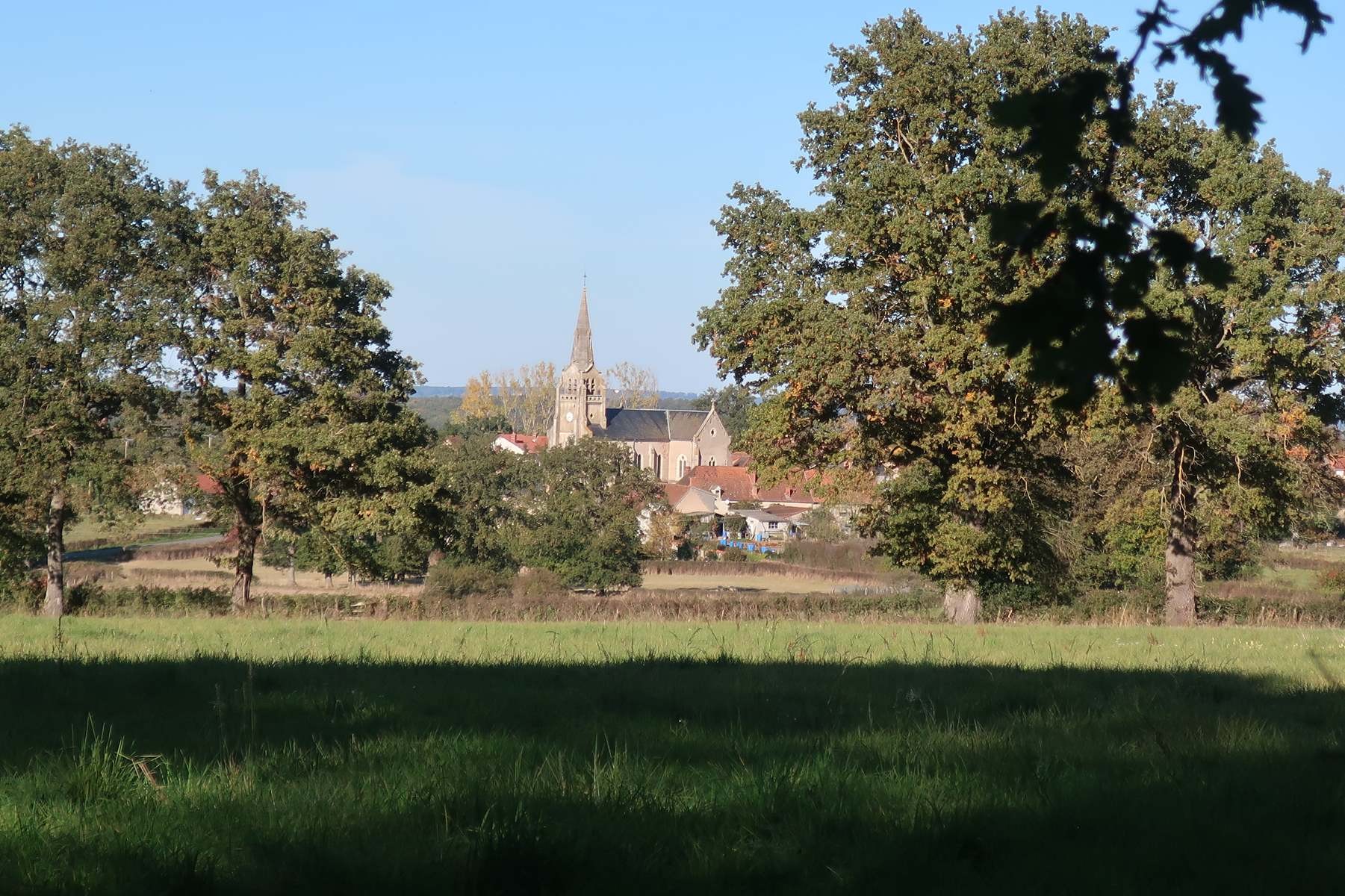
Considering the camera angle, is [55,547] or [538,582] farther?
[538,582]

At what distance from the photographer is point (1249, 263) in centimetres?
2623

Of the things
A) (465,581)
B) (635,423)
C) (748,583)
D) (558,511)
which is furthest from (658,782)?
(635,423)

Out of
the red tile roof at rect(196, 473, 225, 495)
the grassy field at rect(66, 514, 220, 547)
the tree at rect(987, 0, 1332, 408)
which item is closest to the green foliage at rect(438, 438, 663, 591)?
the grassy field at rect(66, 514, 220, 547)

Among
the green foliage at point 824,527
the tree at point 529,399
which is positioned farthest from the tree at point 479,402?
the green foliage at point 824,527

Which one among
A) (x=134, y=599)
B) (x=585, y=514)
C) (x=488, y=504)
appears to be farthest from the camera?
(x=488, y=504)

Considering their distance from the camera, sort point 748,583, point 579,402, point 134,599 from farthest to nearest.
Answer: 1. point 579,402
2. point 748,583
3. point 134,599

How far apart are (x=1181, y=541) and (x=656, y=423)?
144 metres

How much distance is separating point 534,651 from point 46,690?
18.2 feet

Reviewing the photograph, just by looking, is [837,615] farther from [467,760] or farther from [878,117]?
[467,760]

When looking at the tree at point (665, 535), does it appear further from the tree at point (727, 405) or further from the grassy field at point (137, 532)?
the tree at point (727, 405)

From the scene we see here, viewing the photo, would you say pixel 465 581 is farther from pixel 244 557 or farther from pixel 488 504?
pixel 488 504

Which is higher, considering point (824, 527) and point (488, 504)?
→ point (488, 504)

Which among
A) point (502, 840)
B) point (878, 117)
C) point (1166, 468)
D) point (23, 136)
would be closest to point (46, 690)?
point (502, 840)

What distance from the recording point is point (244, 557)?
121 feet
